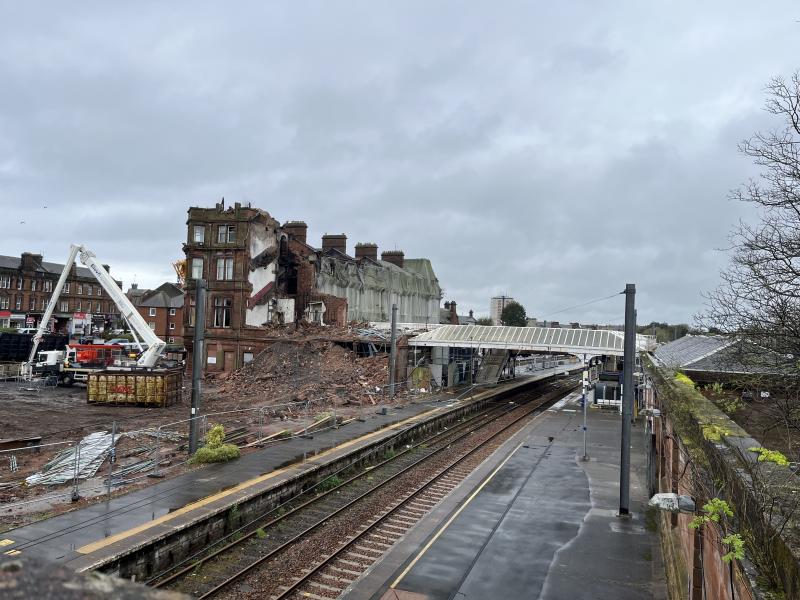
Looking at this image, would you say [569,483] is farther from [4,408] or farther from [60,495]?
[4,408]

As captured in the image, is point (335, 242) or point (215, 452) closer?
point (215, 452)

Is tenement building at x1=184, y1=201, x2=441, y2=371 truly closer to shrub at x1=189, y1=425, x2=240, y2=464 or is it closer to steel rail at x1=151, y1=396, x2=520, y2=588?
steel rail at x1=151, y1=396, x2=520, y2=588

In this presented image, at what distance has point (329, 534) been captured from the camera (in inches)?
579

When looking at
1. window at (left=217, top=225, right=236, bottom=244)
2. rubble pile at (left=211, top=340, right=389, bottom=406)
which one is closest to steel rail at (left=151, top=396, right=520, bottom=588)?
rubble pile at (left=211, top=340, right=389, bottom=406)

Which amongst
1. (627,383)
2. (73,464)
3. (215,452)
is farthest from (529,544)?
(73,464)

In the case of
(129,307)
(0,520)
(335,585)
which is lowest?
(335,585)

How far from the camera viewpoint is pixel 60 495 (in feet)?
48.7

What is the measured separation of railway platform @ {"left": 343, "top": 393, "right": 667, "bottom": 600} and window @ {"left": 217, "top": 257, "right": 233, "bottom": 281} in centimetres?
3222

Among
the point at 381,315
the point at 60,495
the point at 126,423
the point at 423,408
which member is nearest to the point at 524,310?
the point at 381,315

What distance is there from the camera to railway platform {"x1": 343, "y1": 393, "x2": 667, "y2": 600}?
11.4 meters

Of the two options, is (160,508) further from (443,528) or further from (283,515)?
(443,528)

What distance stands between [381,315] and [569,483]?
4557cm

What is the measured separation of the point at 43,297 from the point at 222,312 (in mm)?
52072

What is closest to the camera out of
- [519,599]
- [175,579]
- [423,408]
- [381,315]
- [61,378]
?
[519,599]
